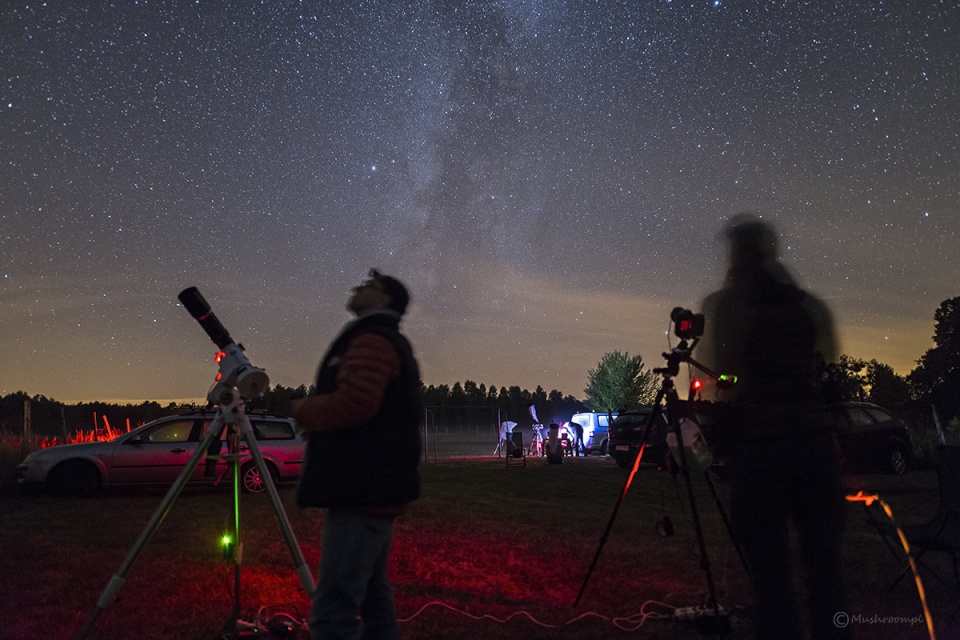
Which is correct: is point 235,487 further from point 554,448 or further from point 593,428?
point 593,428

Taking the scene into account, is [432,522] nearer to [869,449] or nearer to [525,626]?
[525,626]

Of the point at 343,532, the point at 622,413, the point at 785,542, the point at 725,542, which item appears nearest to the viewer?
the point at 343,532

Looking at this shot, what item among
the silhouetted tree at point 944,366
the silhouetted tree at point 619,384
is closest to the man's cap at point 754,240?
the silhouetted tree at point 944,366

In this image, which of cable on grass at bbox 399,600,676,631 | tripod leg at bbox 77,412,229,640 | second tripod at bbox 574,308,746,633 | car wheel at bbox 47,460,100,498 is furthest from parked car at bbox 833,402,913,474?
car wheel at bbox 47,460,100,498

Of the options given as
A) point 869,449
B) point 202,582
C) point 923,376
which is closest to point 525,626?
point 202,582

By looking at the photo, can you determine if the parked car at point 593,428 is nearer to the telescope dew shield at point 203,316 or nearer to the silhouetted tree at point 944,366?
the silhouetted tree at point 944,366

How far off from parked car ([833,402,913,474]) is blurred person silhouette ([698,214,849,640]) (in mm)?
12589

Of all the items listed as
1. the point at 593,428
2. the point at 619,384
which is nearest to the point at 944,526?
the point at 593,428

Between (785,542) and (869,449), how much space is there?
13739 millimetres

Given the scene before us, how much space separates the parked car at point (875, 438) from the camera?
1409cm

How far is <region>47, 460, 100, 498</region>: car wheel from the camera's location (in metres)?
11.2

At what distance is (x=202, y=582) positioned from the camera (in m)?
5.17

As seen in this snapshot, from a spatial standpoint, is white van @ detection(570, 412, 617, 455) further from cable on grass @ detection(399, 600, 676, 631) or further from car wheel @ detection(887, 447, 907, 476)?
cable on grass @ detection(399, 600, 676, 631)

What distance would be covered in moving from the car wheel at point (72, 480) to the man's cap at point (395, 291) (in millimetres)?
10807
